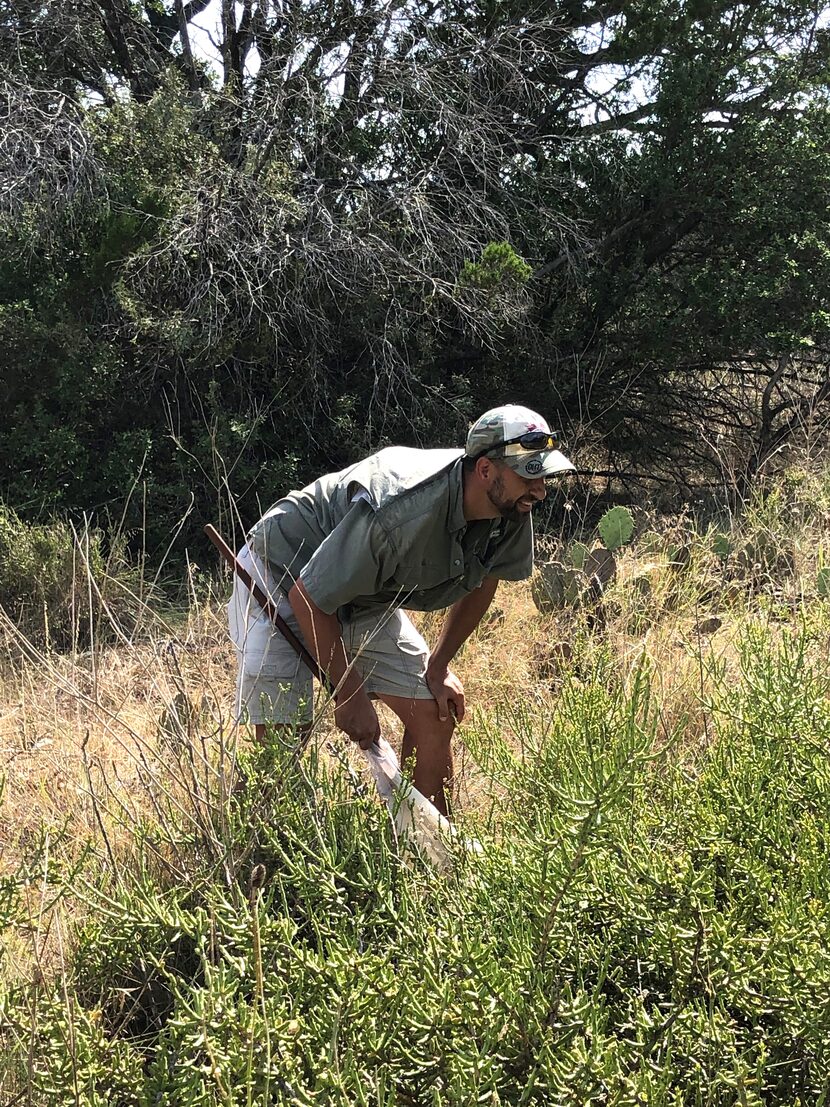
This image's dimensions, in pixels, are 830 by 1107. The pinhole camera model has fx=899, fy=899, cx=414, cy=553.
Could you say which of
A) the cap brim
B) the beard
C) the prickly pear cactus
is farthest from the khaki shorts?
the prickly pear cactus

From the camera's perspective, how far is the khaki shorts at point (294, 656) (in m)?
2.60

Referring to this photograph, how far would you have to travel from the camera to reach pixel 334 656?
239 cm

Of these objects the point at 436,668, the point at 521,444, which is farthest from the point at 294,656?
the point at 521,444

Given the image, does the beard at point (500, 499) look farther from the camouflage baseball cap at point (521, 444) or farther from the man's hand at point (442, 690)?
the man's hand at point (442, 690)

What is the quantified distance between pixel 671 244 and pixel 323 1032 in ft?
22.5

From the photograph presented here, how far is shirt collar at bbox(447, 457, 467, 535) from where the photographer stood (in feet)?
8.14

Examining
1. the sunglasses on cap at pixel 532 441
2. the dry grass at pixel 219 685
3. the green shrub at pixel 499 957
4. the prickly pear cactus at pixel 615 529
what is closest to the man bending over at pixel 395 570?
the sunglasses on cap at pixel 532 441

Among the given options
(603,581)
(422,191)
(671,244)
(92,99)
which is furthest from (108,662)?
(671,244)

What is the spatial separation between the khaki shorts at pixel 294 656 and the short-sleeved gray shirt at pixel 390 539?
0.08 m

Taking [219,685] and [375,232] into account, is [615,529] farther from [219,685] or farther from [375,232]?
[375,232]

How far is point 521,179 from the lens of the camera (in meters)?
6.82

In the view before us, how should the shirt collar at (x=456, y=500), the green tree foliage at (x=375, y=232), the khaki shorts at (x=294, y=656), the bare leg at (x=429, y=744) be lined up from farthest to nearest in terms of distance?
the green tree foliage at (x=375, y=232) → the bare leg at (x=429, y=744) → the khaki shorts at (x=294, y=656) → the shirt collar at (x=456, y=500)

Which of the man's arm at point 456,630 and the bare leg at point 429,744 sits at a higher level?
the man's arm at point 456,630

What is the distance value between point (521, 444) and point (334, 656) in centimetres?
75
